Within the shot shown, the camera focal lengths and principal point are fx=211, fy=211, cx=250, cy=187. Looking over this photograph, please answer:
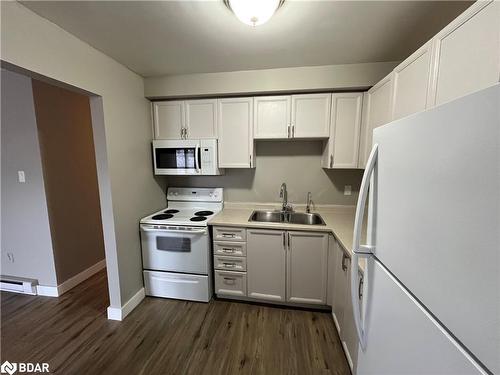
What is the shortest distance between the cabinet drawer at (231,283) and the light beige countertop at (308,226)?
554 mm

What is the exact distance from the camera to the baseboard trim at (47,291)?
2391mm

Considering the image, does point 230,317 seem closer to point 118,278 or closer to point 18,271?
point 118,278

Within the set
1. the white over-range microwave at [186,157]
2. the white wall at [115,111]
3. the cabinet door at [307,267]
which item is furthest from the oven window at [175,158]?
the cabinet door at [307,267]

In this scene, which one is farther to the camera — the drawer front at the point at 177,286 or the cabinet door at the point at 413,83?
the drawer front at the point at 177,286

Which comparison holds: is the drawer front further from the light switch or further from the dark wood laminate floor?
the light switch

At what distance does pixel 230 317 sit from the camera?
2.09 m

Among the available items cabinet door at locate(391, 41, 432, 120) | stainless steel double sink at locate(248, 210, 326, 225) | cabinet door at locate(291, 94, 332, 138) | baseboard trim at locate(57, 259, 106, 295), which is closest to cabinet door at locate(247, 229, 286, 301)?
stainless steel double sink at locate(248, 210, 326, 225)

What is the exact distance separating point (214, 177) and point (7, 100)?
2.30m

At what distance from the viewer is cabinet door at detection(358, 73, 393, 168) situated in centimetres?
167

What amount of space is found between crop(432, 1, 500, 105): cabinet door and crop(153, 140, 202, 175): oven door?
204cm

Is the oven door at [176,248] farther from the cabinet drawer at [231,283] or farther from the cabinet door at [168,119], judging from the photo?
the cabinet door at [168,119]

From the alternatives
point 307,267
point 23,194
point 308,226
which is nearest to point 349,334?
point 307,267

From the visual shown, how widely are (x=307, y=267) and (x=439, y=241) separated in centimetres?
168

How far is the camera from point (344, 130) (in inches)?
86.6
